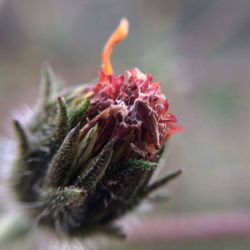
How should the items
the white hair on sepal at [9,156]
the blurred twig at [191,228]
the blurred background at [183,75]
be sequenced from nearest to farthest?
the white hair on sepal at [9,156] → the blurred twig at [191,228] → the blurred background at [183,75]

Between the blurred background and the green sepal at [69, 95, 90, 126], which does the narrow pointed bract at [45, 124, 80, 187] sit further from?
the blurred background

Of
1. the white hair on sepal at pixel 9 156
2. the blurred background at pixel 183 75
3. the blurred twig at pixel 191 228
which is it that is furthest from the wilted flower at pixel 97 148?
the blurred background at pixel 183 75

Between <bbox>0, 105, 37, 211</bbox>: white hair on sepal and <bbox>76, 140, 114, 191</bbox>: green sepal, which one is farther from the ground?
<bbox>0, 105, 37, 211</bbox>: white hair on sepal

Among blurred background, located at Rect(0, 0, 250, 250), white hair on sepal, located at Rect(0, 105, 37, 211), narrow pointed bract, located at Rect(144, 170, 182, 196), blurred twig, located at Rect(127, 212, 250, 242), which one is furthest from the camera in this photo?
blurred background, located at Rect(0, 0, 250, 250)

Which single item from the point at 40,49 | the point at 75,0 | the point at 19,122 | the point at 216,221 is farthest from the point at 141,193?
the point at 75,0

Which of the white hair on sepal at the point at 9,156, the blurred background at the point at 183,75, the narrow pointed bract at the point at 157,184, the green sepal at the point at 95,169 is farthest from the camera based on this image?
the blurred background at the point at 183,75

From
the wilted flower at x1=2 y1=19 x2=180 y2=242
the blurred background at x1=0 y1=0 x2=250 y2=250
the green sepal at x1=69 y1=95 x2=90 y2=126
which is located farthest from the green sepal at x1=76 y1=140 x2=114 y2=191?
the blurred background at x1=0 y1=0 x2=250 y2=250

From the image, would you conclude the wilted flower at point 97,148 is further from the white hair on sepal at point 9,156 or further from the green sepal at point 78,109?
the white hair on sepal at point 9,156
